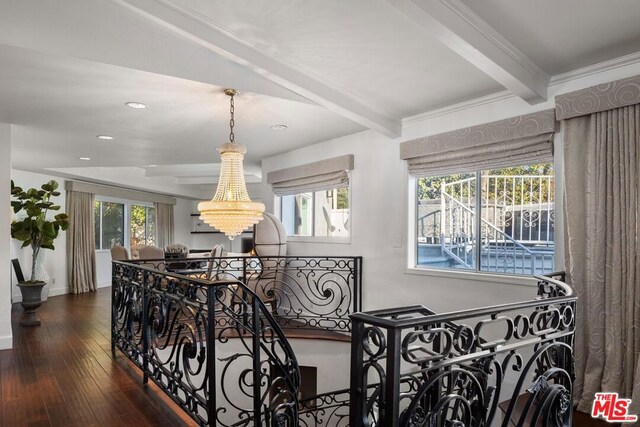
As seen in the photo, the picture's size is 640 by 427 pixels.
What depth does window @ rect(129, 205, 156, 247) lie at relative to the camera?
10.7 m

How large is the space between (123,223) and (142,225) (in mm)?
573

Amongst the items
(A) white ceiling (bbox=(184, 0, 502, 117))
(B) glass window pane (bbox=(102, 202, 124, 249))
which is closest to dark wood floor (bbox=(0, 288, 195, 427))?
(A) white ceiling (bbox=(184, 0, 502, 117))

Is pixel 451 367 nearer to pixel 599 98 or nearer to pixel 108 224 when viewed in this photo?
pixel 599 98

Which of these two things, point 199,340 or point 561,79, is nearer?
point 199,340

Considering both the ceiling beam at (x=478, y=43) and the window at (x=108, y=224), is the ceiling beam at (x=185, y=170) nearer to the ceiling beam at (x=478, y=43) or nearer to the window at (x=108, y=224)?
the window at (x=108, y=224)

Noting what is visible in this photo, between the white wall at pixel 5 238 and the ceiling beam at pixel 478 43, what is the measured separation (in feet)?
14.8

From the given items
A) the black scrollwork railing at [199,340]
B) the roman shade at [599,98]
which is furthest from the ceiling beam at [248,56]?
the roman shade at [599,98]

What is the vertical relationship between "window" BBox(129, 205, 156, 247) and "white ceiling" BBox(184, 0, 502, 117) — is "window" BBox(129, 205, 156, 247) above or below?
below

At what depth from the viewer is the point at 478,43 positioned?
264 centimetres

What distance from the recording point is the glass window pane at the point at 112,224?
32.9 ft

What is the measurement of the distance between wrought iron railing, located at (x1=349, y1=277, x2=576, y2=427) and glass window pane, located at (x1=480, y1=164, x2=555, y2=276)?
1.48m

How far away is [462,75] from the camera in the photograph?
338 cm

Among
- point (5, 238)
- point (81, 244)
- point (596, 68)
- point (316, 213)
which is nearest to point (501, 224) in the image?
point (596, 68)

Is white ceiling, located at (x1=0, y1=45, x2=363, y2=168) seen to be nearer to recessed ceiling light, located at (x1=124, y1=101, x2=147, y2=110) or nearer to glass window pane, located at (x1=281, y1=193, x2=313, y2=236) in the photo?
recessed ceiling light, located at (x1=124, y1=101, x2=147, y2=110)
